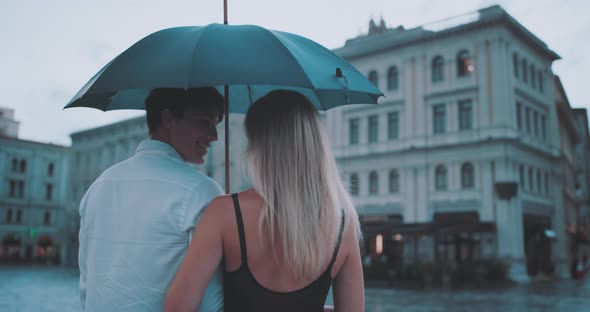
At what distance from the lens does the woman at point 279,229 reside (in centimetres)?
207

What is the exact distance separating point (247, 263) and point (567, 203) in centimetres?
4848

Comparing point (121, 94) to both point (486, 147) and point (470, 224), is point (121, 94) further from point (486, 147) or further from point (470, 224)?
point (486, 147)

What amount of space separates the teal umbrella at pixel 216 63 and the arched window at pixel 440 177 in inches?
1330

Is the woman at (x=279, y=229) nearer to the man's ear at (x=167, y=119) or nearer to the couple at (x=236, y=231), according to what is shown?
the couple at (x=236, y=231)

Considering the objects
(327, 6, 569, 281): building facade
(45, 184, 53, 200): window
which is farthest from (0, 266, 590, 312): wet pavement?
(45, 184, 53, 200): window

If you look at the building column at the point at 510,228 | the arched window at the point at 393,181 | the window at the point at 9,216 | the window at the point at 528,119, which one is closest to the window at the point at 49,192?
the window at the point at 9,216

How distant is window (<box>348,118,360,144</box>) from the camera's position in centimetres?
4025

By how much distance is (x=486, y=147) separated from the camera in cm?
3403

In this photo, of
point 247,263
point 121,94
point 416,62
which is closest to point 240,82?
point 247,263

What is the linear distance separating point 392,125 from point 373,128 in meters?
1.44

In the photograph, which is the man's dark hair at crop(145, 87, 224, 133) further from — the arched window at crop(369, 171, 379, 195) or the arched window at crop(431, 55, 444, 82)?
the arched window at crop(369, 171, 379, 195)

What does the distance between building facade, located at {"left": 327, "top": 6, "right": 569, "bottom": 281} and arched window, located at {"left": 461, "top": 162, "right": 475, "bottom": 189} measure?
0.06m

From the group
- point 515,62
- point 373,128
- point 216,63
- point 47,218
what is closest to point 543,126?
point 515,62

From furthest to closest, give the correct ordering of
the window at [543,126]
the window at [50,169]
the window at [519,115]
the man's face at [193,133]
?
the window at [50,169], the window at [543,126], the window at [519,115], the man's face at [193,133]
